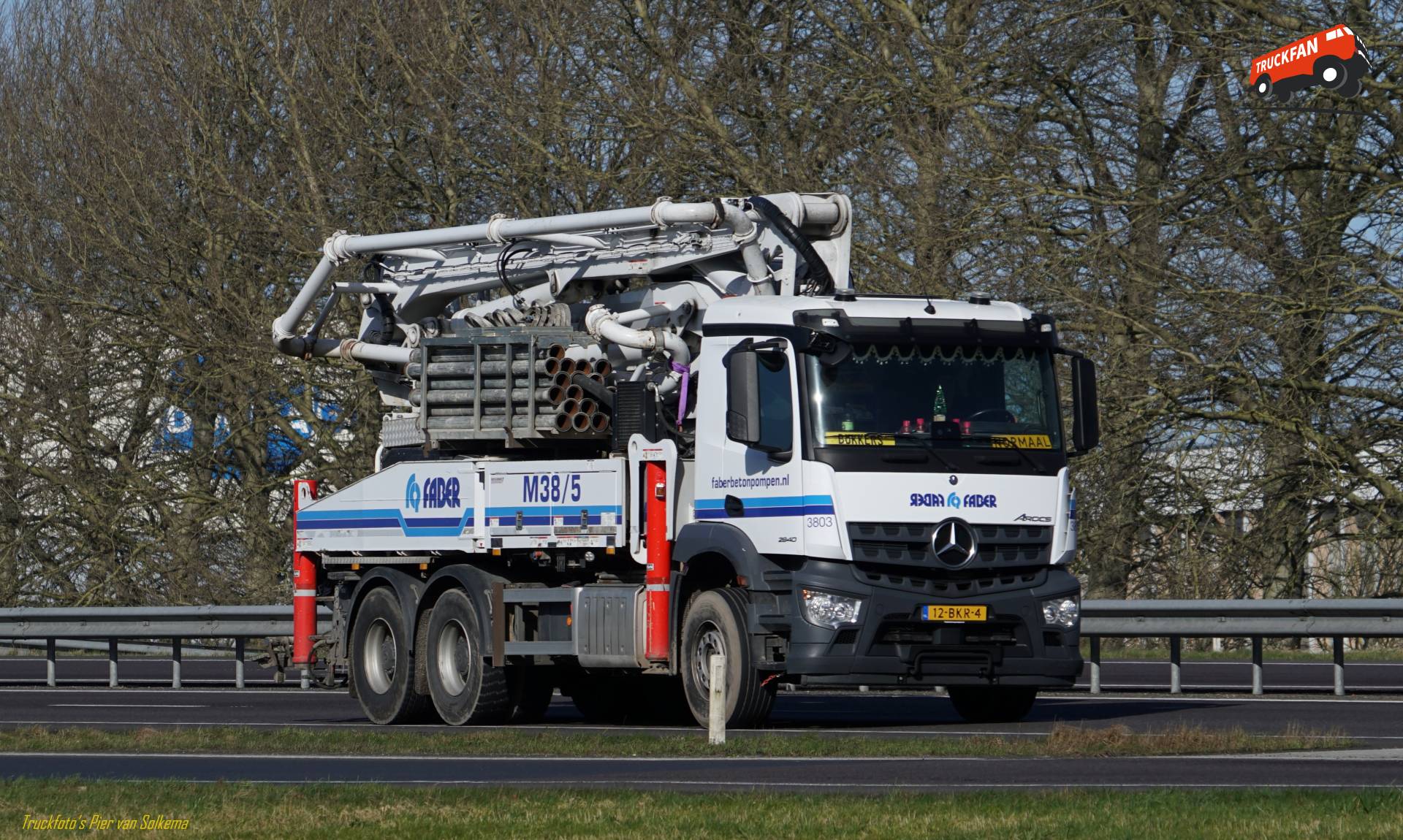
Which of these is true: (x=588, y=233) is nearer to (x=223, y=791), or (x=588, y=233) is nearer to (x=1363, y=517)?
(x=223, y=791)

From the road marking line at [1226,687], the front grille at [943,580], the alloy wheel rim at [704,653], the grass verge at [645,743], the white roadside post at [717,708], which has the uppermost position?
the front grille at [943,580]

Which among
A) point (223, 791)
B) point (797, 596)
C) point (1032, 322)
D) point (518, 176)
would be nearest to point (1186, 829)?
point (223, 791)

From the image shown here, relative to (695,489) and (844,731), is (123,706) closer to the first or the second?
(695,489)

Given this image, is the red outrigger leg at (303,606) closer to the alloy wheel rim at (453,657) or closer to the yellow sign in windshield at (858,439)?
the alloy wheel rim at (453,657)

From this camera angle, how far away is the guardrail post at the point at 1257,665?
20031 millimetres

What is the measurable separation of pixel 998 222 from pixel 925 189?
963mm

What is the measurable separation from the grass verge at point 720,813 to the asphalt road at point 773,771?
678 mm

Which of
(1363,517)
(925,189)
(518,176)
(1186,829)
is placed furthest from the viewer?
(518,176)

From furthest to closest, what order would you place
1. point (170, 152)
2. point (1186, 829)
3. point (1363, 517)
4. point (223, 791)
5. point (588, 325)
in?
1. point (170, 152)
2. point (1363, 517)
3. point (588, 325)
4. point (223, 791)
5. point (1186, 829)

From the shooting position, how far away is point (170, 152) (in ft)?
105

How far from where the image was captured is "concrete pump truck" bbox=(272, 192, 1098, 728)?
15.6 meters

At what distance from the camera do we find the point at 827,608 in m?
15.5

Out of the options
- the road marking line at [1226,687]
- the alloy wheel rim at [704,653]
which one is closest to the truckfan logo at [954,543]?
the alloy wheel rim at [704,653]

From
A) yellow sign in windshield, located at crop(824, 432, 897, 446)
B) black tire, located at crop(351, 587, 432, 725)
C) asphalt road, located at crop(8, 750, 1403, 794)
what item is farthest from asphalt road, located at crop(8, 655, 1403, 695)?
asphalt road, located at crop(8, 750, 1403, 794)
